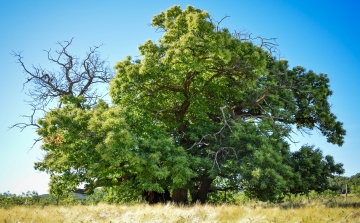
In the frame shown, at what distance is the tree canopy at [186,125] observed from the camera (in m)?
15.4

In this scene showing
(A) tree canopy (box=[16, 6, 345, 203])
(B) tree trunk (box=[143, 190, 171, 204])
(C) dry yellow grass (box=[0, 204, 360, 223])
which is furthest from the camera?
(B) tree trunk (box=[143, 190, 171, 204])

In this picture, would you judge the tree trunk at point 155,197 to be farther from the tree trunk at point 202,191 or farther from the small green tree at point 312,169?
the small green tree at point 312,169

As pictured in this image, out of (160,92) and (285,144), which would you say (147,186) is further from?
(285,144)

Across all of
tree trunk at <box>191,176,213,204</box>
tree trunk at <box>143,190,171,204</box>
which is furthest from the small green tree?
tree trunk at <box>143,190,171,204</box>

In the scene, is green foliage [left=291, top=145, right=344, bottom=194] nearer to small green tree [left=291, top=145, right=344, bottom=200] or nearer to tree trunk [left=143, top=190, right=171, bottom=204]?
small green tree [left=291, top=145, right=344, bottom=200]

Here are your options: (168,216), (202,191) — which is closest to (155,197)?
(202,191)

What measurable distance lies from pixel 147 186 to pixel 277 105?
1059cm

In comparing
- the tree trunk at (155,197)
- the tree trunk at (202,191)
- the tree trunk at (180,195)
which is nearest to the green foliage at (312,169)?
the tree trunk at (202,191)

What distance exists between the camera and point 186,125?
20.2 meters

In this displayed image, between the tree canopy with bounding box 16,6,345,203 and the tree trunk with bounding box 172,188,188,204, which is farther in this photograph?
the tree trunk with bounding box 172,188,188,204

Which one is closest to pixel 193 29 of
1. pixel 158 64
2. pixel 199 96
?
pixel 158 64

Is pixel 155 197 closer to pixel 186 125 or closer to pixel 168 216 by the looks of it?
pixel 186 125

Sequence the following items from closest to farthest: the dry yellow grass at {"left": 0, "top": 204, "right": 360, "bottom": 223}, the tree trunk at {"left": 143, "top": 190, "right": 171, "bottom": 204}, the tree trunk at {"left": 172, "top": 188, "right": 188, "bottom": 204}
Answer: the dry yellow grass at {"left": 0, "top": 204, "right": 360, "bottom": 223}
the tree trunk at {"left": 172, "top": 188, "right": 188, "bottom": 204}
the tree trunk at {"left": 143, "top": 190, "right": 171, "bottom": 204}

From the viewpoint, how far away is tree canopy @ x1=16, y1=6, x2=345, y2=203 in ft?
50.4
